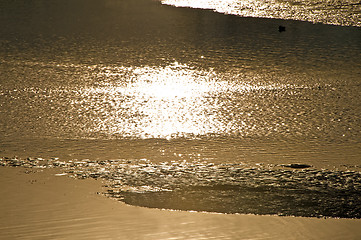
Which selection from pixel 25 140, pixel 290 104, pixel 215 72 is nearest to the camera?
pixel 25 140

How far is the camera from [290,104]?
7.26 meters

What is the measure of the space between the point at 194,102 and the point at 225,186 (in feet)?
8.40

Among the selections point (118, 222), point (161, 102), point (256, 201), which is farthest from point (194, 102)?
point (118, 222)

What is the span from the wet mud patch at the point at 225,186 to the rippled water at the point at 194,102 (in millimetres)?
16

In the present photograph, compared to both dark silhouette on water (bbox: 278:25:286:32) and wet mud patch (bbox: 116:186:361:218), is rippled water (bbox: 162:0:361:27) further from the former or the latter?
wet mud patch (bbox: 116:186:361:218)

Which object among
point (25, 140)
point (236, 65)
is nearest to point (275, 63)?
point (236, 65)

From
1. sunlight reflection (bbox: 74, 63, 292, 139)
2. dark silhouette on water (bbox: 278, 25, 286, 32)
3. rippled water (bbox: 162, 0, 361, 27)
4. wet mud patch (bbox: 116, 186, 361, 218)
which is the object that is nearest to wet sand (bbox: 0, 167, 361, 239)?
wet mud patch (bbox: 116, 186, 361, 218)

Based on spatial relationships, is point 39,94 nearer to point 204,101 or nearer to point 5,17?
point 204,101

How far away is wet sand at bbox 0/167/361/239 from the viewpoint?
401 centimetres

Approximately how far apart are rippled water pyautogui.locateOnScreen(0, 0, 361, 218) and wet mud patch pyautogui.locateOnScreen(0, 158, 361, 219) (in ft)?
0.05

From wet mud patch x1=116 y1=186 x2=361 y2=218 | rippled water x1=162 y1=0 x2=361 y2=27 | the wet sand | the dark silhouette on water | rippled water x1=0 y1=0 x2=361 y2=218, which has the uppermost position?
rippled water x1=162 y1=0 x2=361 y2=27

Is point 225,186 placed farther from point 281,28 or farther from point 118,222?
point 281,28

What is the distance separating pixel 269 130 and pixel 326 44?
461 centimetres

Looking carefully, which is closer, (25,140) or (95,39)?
(25,140)
